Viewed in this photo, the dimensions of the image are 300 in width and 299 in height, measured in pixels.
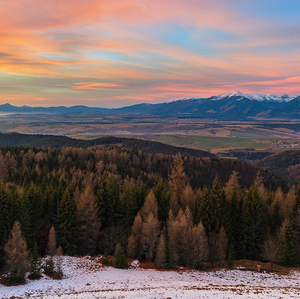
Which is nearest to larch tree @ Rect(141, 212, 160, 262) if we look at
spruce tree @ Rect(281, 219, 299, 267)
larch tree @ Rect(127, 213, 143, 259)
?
larch tree @ Rect(127, 213, 143, 259)

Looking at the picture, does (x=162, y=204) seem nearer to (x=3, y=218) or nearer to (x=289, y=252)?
(x=289, y=252)

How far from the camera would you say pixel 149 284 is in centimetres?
4631

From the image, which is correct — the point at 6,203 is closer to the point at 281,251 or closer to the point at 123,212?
the point at 123,212

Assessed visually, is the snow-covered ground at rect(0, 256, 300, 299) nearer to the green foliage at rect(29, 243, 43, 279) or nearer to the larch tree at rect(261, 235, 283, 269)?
the green foliage at rect(29, 243, 43, 279)

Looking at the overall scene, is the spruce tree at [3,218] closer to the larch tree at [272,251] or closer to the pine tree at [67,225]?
the pine tree at [67,225]

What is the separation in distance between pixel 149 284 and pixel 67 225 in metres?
24.2

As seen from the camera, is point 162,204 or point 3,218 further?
point 162,204

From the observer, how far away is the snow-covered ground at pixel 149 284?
39784mm

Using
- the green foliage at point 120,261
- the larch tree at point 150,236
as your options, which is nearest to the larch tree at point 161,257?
the larch tree at point 150,236

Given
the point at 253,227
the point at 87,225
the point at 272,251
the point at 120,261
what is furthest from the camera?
the point at 253,227

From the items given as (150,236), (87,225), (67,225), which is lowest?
(150,236)

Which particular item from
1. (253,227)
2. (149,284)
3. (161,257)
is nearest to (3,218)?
(161,257)

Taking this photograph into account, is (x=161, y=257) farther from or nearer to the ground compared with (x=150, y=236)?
nearer to the ground

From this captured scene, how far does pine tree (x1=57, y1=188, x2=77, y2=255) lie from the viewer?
61.9m
